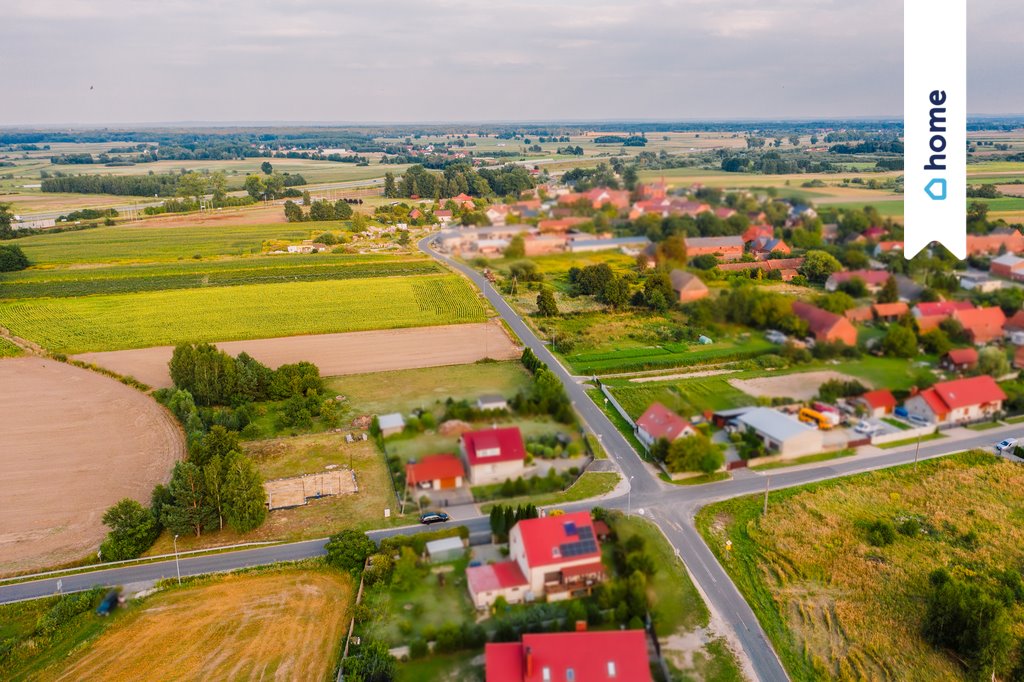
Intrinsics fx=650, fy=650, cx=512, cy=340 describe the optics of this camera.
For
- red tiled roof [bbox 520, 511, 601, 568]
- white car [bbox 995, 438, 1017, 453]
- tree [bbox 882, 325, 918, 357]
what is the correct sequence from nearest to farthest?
red tiled roof [bbox 520, 511, 601, 568] < tree [bbox 882, 325, 918, 357] < white car [bbox 995, 438, 1017, 453]

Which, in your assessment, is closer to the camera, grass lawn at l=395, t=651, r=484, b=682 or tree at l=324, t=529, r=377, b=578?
grass lawn at l=395, t=651, r=484, b=682

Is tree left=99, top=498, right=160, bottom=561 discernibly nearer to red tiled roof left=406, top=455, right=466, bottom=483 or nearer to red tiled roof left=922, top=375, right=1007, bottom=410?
red tiled roof left=406, top=455, right=466, bottom=483

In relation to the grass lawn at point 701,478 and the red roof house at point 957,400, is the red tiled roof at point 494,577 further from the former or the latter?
the red roof house at point 957,400

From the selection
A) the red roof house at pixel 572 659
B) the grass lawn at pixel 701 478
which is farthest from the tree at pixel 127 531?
the grass lawn at pixel 701 478

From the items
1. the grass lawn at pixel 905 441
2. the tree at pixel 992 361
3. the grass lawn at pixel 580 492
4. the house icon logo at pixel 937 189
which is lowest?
the grass lawn at pixel 580 492

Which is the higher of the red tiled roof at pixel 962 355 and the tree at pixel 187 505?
the red tiled roof at pixel 962 355

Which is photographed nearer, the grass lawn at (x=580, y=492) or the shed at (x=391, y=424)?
the grass lawn at (x=580, y=492)

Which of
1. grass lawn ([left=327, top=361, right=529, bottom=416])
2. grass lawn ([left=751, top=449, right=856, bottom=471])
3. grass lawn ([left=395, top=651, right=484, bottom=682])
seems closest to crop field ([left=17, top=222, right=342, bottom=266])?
grass lawn ([left=327, top=361, right=529, bottom=416])
